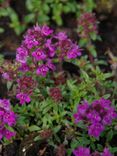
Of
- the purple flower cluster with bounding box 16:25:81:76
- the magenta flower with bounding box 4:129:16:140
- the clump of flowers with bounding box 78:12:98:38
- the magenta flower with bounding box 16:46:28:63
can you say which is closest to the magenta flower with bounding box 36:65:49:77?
the purple flower cluster with bounding box 16:25:81:76

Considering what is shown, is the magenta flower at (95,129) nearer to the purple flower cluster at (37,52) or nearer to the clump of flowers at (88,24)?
the purple flower cluster at (37,52)

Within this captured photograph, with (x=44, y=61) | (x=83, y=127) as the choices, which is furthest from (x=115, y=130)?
(x=44, y=61)

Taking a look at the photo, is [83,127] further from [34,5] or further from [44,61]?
[34,5]

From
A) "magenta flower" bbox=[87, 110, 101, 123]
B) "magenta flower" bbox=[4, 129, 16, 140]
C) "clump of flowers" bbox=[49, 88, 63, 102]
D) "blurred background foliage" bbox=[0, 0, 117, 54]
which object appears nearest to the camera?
"magenta flower" bbox=[87, 110, 101, 123]

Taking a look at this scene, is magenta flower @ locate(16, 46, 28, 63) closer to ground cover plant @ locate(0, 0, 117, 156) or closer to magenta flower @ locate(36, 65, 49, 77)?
ground cover plant @ locate(0, 0, 117, 156)

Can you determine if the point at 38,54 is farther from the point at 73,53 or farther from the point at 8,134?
the point at 8,134

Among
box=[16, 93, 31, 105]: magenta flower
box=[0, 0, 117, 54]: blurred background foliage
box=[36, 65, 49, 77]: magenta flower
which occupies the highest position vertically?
box=[0, 0, 117, 54]: blurred background foliage

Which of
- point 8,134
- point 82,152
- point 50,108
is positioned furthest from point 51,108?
point 82,152

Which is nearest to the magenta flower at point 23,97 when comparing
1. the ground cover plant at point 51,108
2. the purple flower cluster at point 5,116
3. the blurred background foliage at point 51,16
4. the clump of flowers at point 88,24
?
the ground cover plant at point 51,108
